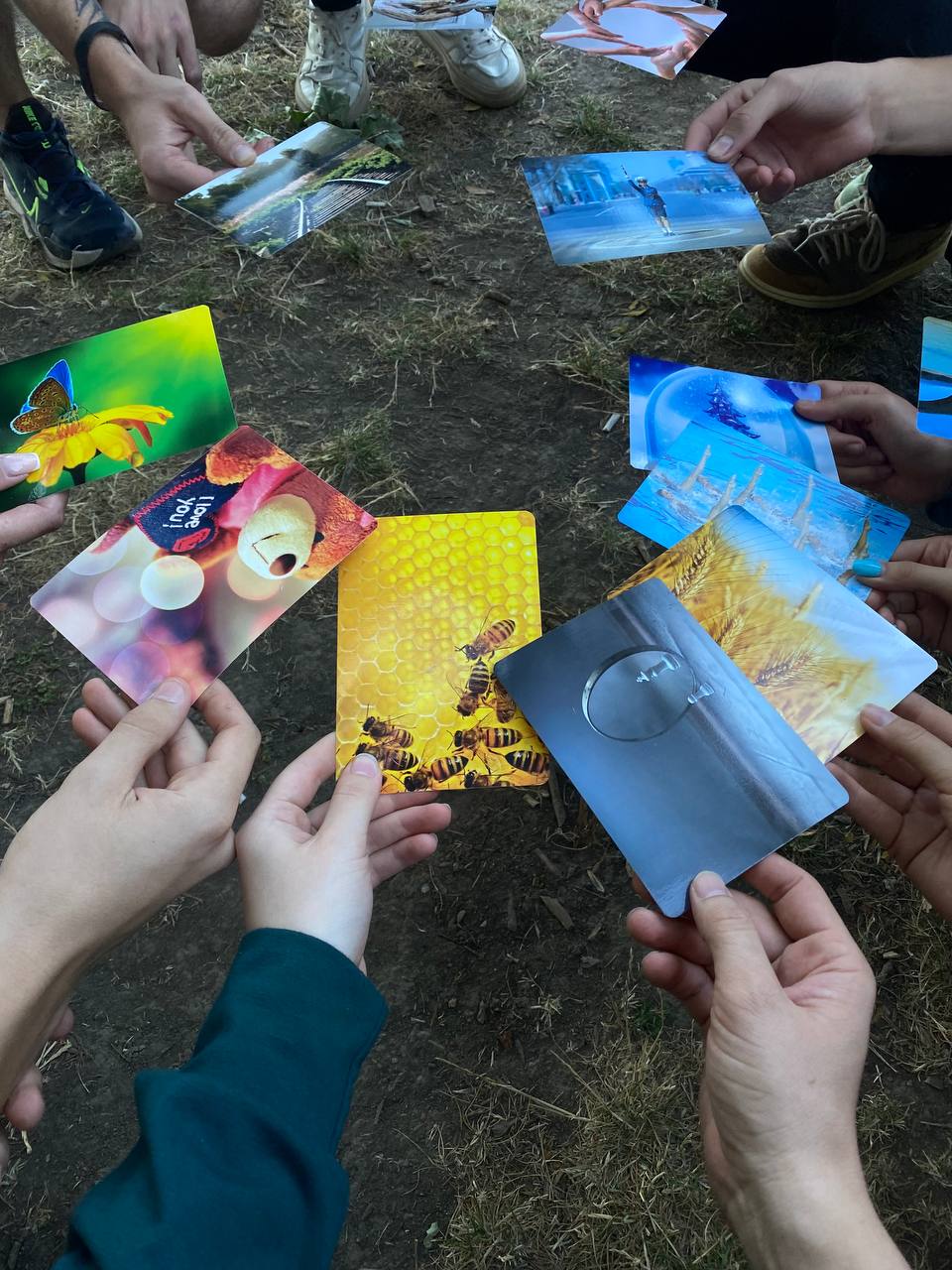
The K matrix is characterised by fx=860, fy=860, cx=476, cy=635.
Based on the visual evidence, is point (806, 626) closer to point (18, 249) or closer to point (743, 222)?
point (743, 222)

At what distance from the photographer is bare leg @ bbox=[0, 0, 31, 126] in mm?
1994

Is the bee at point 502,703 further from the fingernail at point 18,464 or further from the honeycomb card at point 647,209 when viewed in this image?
the honeycomb card at point 647,209

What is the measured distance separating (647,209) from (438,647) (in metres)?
1.18

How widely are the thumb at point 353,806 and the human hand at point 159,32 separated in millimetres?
1568

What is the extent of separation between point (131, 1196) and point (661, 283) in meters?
2.10

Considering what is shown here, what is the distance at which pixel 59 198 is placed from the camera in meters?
2.14

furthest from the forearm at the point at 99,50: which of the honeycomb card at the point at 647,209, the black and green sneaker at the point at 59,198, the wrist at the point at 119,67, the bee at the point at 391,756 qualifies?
the bee at the point at 391,756

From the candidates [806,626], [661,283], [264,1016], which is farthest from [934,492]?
[264,1016]

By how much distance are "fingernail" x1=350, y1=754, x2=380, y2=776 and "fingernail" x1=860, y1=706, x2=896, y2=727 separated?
0.71 meters

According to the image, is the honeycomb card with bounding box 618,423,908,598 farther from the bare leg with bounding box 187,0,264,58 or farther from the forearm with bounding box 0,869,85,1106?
the bare leg with bounding box 187,0,264,58

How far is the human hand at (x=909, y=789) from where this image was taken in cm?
115

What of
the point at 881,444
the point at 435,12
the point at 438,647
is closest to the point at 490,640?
the point at 438,647

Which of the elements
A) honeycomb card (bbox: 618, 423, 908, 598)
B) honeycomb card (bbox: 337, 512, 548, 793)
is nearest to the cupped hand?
honeycomb card (bbox: 337, 512, 548, 793)

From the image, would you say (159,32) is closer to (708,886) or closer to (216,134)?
(216,134)
